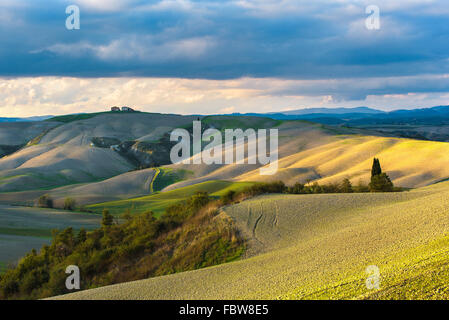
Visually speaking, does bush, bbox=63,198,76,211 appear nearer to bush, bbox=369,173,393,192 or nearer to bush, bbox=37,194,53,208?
bush, bbox=37,194,53,208

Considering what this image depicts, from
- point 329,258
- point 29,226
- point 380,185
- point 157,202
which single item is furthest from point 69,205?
point 329,258

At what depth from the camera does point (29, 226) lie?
56.4 m

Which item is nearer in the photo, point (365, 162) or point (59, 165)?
point (365, 162)

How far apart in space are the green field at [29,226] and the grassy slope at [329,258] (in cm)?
2054

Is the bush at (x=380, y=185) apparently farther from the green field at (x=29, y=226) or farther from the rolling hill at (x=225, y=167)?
the green field at (x=29, y=226)

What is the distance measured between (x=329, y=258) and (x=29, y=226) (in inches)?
1738

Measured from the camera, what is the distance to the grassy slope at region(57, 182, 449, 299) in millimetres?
15750

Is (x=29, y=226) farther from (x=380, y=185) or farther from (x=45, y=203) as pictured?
(x=380, y=185)

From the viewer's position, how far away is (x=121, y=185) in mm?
111188

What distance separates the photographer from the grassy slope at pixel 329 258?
51.7 feet

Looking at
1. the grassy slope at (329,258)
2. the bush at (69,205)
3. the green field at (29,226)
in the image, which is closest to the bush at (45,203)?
the bush at (69,205)

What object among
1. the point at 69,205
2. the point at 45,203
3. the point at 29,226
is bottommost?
the point at 45,203

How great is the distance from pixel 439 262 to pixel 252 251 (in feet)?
42.6

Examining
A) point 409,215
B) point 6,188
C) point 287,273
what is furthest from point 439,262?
point 6,188
